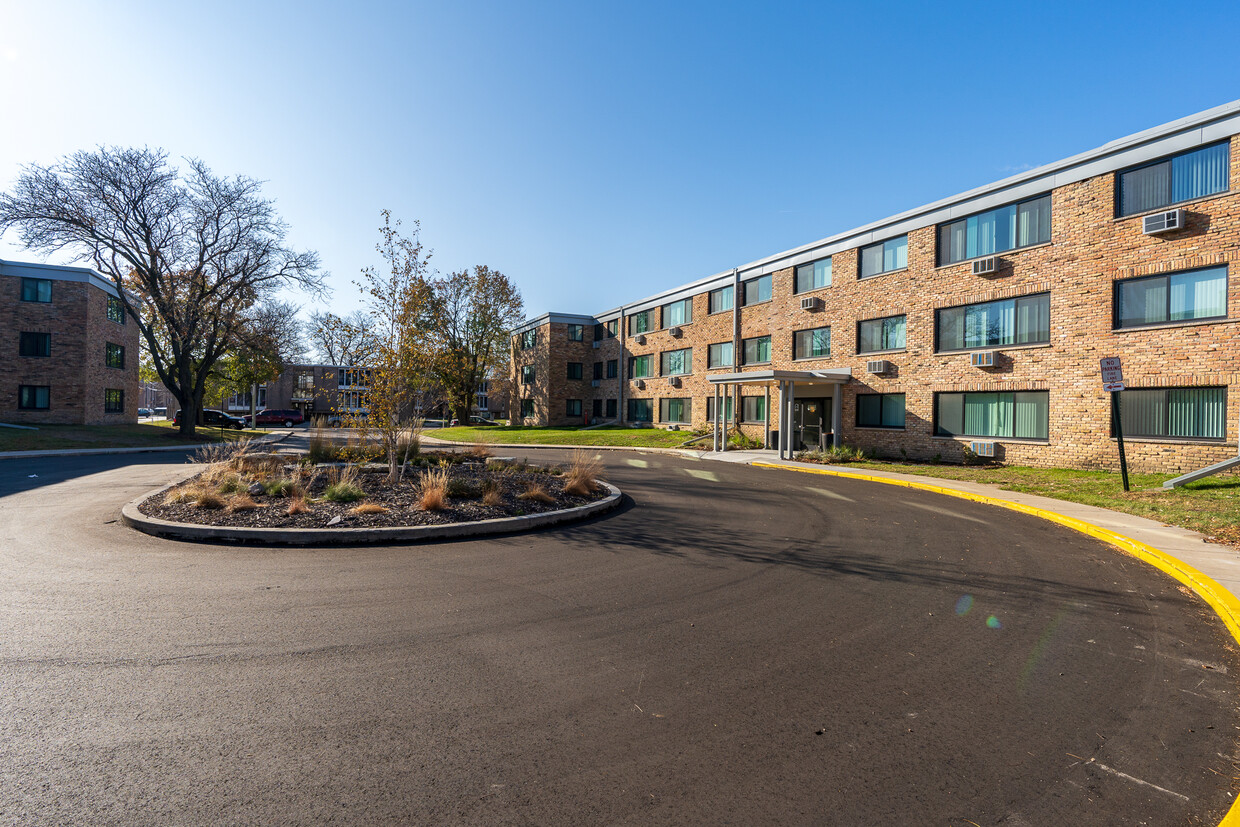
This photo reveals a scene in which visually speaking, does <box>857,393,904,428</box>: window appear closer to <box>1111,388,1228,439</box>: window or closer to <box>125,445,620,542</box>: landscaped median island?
<box>1111,388,1228,439</box>: window

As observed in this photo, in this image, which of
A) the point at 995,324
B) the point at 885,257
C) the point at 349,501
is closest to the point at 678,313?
the point at 885,257

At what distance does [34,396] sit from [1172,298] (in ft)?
175


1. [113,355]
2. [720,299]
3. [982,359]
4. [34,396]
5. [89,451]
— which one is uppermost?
[720,299]

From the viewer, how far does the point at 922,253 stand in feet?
75.1

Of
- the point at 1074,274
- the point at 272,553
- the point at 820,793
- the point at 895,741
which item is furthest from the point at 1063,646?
the point at 1074,274

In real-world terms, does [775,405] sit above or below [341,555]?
above

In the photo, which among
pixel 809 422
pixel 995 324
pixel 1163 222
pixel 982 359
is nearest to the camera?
pixel 1163 222

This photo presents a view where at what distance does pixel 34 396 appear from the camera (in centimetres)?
3584

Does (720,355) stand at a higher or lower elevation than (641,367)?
higher

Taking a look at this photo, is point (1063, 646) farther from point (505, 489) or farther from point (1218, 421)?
point (1218, 421)

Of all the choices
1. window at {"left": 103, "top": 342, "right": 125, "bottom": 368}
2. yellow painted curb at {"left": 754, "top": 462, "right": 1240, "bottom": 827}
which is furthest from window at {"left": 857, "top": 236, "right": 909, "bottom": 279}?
window at {"left": 103, "top": 342, "right": 125, "bottom": 368}

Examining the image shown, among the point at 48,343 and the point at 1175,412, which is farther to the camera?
the point at 48,343

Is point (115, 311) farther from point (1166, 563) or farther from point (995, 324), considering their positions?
point (1166, 563)

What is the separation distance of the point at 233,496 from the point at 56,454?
19.3 meters
